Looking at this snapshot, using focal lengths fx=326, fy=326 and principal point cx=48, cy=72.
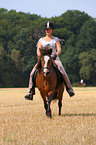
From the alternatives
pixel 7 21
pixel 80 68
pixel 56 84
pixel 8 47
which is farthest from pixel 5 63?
pixel 56 84

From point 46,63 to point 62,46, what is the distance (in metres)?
76.2

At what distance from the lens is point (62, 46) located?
8469cm

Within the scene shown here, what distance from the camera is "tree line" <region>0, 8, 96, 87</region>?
71312 mm

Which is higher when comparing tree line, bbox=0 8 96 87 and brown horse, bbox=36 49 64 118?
brown horse, bbox=36 49 64 118

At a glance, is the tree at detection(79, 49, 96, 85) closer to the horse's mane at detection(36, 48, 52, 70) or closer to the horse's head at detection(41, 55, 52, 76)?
the horse's mane at detection(36, 48, 52, 70)

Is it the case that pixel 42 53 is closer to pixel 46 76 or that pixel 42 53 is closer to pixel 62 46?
pixel 46 76

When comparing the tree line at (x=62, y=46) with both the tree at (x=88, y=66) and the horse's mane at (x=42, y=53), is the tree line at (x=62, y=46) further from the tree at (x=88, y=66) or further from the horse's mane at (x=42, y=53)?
the horse's mane at (x=42, y=53)

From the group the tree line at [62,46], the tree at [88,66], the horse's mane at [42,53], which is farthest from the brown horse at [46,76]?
the tree at [88,66]

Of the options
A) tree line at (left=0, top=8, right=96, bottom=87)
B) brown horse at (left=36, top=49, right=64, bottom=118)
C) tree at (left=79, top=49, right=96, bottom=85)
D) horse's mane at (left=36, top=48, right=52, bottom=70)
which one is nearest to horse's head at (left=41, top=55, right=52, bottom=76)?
brown horse at (left=36, top=49, right=64, bottom=118)

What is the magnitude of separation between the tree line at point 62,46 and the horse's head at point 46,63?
60762mm

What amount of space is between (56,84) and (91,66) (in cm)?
6205

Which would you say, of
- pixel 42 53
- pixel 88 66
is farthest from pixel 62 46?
Result: pixel 42 53

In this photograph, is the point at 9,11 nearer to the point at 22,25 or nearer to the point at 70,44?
the point at 22,25

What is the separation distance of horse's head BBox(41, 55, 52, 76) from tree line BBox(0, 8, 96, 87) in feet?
199
